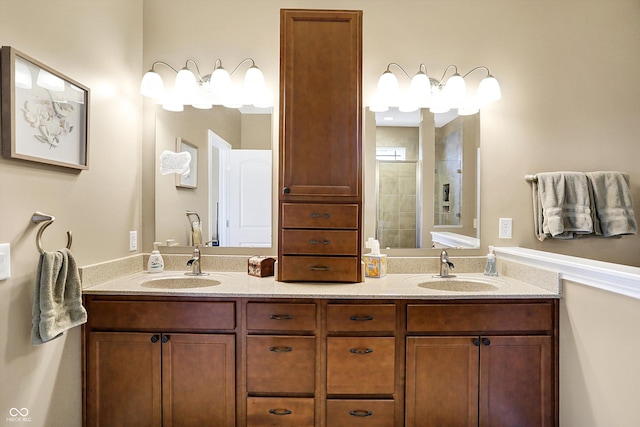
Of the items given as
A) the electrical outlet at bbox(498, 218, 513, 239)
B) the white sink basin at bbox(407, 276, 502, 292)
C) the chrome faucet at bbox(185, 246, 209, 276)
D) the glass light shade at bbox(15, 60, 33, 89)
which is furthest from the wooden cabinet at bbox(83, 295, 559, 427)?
the glass light shade at bbox(15, 60, 33, 89)

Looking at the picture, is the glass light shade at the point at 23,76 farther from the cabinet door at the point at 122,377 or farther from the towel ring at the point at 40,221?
the cabinet door at the point at 122,377

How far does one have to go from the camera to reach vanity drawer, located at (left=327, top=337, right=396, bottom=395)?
4.88 feet

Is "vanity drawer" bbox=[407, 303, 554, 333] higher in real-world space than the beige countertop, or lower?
lower

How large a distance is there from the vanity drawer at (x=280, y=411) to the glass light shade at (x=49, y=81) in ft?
5.22

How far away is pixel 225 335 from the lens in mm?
1515

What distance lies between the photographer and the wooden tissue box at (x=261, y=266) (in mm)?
1861

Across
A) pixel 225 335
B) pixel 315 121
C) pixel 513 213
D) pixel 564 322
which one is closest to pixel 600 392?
pixel 564 322

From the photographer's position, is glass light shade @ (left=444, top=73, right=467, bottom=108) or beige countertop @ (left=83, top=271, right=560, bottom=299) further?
glass light shade @ (left=444, top=73, right=467, bottom=108)

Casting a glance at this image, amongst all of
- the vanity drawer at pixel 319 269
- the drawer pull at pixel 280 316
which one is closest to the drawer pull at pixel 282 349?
the drawer pull at pixel 280 316

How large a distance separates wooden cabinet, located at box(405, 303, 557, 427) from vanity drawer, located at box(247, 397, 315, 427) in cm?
46

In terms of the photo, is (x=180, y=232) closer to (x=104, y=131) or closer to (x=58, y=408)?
(x=104, y=131)

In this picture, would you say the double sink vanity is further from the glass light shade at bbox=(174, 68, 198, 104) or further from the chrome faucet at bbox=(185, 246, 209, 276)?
the glass light shade at bbox=(174, 68, 198, 104)

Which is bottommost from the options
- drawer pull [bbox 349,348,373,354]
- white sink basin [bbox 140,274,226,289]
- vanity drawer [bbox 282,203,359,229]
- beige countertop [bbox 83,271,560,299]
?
drawer pull [bbox 349,348,373,354]

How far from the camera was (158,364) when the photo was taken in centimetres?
151
